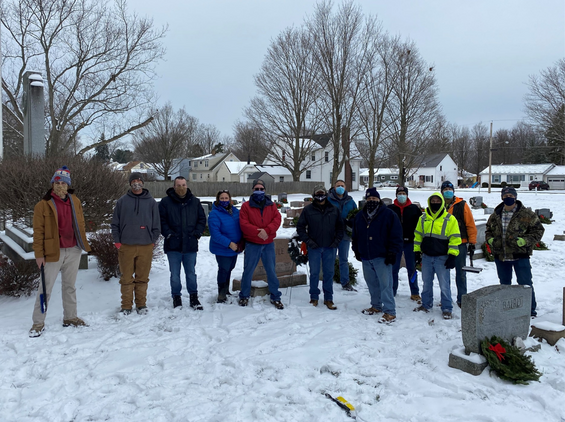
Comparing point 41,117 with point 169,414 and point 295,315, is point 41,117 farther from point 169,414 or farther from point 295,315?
point 169,414

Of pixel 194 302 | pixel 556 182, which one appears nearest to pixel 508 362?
pixel 194 302

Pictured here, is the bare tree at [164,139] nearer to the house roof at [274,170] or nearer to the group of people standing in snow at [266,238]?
the house roof at [274,170]

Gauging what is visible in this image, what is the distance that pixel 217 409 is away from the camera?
11.1 ft

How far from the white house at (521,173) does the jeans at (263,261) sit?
197 ft

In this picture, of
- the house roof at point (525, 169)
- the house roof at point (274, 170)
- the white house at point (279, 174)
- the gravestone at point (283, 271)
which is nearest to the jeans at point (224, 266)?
the gravestone at point (283, 271)

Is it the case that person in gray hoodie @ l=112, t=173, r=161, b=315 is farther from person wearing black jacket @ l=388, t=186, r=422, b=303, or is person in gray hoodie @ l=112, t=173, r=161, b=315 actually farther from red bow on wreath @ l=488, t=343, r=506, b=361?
red bow on wreath @ l=488, t=343, r=506, b=361

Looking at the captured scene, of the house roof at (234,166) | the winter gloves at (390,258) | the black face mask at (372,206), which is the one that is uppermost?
the house roof at (234,166)

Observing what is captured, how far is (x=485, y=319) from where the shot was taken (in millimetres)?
4117

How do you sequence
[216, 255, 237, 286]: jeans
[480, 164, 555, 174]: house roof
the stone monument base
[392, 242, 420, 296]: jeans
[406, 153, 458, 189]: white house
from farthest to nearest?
[406, 153, 458, 189]: white house, [480, 164, 555, 174]: house roof, [392, 242, 420, 296]: jeans, [216, 255, 237, 286]: jeans, the stone monument base

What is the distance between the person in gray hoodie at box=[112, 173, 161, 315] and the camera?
18.1 ft

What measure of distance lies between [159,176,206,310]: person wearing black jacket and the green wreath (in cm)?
374

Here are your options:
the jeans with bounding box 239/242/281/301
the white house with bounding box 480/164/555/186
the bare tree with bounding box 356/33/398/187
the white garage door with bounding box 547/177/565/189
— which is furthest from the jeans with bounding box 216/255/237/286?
the white garage door with bounding box 547/177/565/189

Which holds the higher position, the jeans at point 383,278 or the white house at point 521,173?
the white house at point 521,173

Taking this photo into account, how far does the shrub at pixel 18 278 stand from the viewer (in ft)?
20.8
